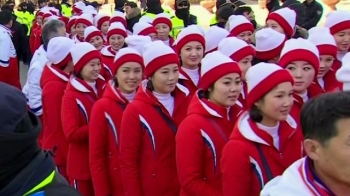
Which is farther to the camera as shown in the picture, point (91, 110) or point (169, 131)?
point (91, 110)

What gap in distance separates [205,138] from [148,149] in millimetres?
635

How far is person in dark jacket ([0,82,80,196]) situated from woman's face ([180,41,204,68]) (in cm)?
327

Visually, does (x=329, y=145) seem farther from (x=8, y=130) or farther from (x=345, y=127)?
(x=8, y=130)

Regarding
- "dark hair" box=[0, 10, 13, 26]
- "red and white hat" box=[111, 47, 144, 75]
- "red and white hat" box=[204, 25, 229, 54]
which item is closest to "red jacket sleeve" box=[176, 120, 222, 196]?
"red and white hat" box=[111, 47, 144, 75]

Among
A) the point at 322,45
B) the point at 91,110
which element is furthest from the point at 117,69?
the point at 322,45

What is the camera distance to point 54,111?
528 cm

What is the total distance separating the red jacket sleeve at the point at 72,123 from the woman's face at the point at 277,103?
1.91m

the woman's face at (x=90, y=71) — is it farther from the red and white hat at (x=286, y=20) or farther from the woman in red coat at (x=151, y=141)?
the red and white hat at (x=286, y=20)

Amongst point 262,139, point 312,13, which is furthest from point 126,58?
point 312,13

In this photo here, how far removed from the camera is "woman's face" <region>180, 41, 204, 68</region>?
5.18 metres

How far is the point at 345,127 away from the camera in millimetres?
2168

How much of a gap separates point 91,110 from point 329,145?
2.91m

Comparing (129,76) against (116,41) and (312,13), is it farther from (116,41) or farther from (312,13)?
(312,13)

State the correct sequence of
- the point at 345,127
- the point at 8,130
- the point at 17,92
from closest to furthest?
the point at 8,130 → the point at 17,92 → the point at 345,127
